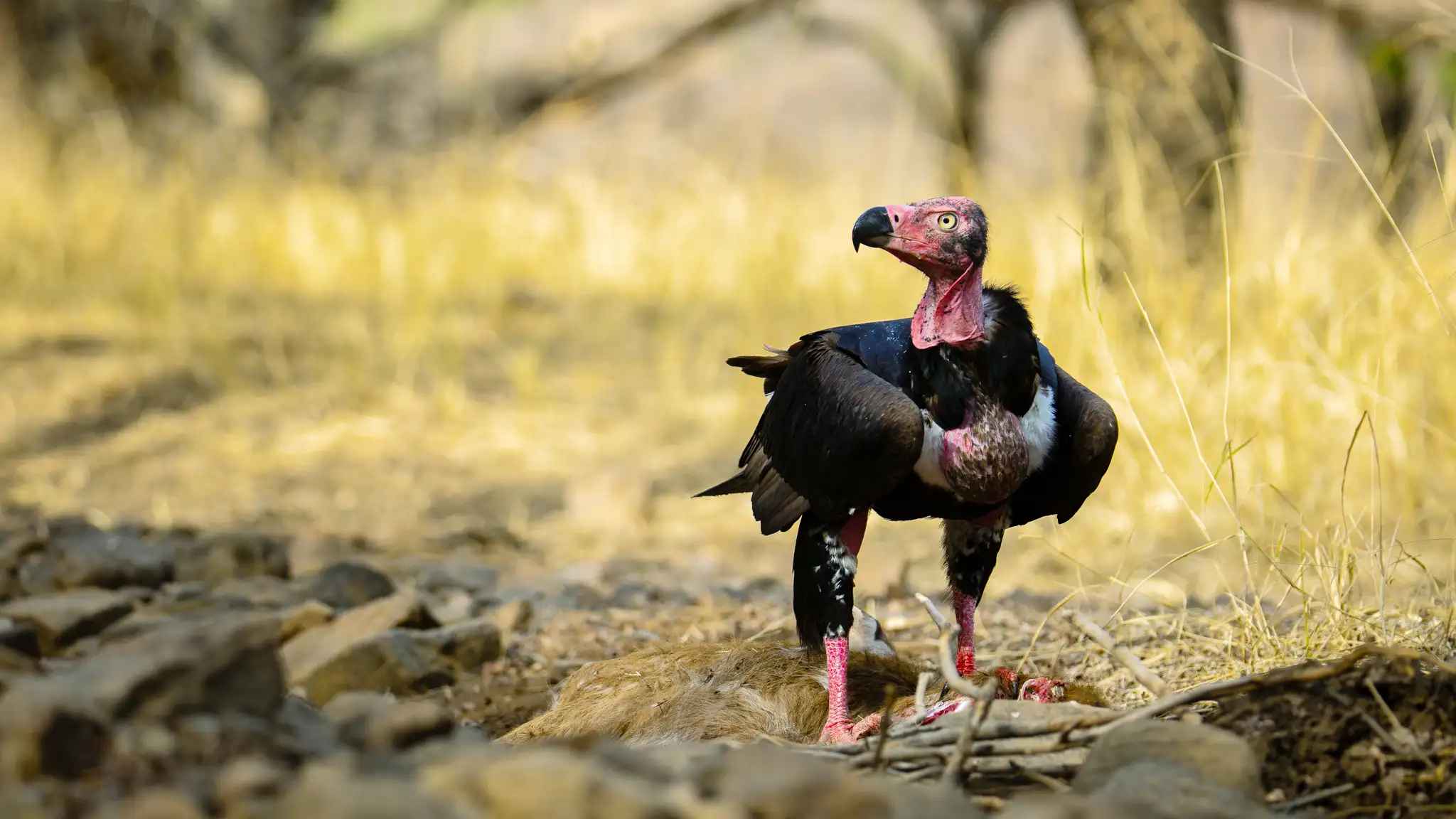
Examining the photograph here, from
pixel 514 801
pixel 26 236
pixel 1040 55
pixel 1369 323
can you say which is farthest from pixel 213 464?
pixel 1040 55

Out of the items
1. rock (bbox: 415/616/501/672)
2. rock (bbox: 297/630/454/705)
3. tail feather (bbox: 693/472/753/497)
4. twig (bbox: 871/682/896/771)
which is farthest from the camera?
rock (bbox: 415/616/501/672)

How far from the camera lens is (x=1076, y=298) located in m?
5.30

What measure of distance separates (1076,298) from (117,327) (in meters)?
4.88

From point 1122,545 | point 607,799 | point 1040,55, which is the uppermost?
point 1040,55

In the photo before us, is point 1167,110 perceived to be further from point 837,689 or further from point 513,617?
point 837,689

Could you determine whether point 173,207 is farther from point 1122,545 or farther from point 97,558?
point 1122,545

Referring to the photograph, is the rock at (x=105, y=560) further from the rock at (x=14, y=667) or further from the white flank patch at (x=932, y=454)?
the white flank patch at (x=932, y=454)

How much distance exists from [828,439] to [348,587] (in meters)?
2.12

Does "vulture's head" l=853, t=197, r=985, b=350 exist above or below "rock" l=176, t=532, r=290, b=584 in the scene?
above

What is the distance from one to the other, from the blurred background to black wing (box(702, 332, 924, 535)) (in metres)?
0.65

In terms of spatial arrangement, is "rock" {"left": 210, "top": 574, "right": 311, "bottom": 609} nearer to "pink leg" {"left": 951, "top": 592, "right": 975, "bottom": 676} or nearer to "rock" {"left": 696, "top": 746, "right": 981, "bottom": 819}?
"pink leg" {"left": 951, "top": 592, "right": 975, "bottom": 676}

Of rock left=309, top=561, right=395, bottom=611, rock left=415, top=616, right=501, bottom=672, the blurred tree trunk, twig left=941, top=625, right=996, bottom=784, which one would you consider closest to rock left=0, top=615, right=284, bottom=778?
twig left=941, top=625, right=996, bottom=784

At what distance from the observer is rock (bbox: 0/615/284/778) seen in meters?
1.59

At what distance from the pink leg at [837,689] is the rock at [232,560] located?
2415mm
